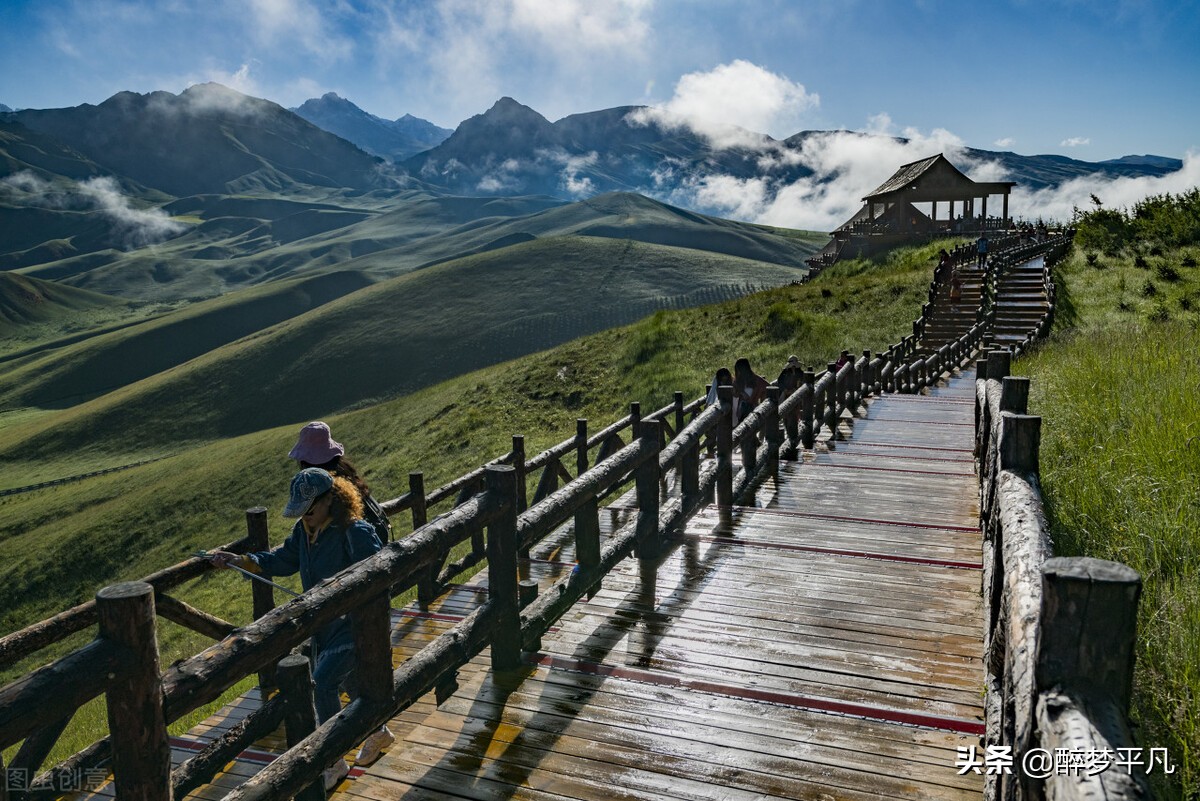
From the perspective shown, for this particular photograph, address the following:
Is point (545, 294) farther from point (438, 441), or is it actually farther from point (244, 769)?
point (244, 769)

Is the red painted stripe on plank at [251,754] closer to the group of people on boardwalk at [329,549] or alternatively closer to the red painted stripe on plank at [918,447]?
the group of people on boardwalk at [329,549]

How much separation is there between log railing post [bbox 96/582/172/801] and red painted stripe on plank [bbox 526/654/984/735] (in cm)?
266

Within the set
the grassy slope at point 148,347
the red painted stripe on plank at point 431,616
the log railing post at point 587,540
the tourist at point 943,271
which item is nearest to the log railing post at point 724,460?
the log railing post at point 587,540

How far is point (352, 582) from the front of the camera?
3600 mm

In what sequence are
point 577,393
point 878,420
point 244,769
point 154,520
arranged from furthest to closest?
point 154,520 < point 577,393 < point 878,420 < point 244,769

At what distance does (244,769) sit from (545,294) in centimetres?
8561

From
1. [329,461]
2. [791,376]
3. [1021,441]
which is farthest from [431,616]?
[791,376]

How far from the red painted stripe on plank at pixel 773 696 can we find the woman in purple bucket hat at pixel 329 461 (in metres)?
1.39

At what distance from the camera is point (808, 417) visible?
39.9ft

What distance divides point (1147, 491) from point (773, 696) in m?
2.71

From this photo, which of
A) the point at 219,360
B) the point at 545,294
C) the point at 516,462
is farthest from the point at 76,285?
the point at 516,462

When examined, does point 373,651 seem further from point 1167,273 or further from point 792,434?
point 1167,273

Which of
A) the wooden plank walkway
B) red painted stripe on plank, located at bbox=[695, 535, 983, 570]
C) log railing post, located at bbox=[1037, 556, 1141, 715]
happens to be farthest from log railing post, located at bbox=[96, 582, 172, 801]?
red painted stripe on plank, located at bbox=[695, 535, 983, 570]

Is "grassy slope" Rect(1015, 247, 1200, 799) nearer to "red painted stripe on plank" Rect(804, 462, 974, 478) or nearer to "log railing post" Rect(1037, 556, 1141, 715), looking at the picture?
"log railing post" Rect(1037, 556, 1141, 715)
